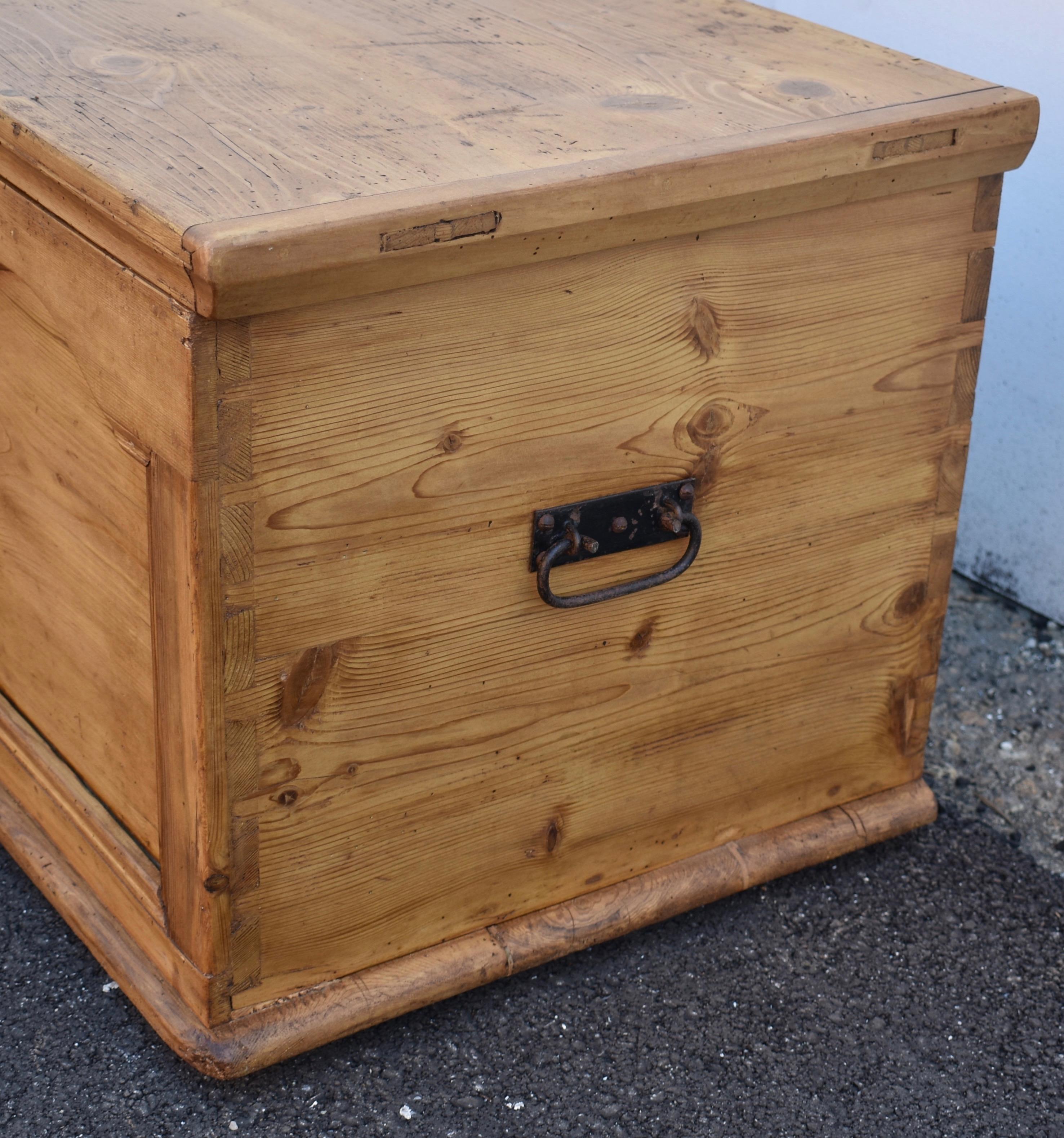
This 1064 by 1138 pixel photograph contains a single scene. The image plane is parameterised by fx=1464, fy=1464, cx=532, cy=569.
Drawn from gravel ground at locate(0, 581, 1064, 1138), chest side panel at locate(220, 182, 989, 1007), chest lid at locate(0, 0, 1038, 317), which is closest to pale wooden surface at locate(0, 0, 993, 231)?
chest lid at locate(0, 0, 1038, 317)

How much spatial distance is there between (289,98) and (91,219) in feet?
0.88

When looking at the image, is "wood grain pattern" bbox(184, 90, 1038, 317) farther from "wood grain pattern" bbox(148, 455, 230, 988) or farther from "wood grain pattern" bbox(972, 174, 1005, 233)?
"wood grain pattern" bbox(148, 455, 230, 988)

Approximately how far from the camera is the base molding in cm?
134

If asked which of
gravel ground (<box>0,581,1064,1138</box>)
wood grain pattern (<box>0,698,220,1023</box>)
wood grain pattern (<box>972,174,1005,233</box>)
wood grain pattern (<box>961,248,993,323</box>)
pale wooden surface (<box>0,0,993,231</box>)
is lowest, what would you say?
gravel ground (<box>0,581,1064,1138</box>)

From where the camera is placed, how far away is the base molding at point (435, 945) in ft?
4.40

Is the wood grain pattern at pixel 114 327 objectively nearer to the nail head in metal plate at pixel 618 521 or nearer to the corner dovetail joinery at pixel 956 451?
the nail head in metal plate at pixel 618 521

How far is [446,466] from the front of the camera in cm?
121

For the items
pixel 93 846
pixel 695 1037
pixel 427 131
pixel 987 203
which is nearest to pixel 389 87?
pixel 427 131

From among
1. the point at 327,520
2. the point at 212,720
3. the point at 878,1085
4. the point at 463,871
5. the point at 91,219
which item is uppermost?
the point at 91,219

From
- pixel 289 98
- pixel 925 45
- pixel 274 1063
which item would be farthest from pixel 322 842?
pixel 925 45

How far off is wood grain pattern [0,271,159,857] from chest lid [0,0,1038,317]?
0.53 feet

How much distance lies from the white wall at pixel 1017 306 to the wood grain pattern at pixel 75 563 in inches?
52.3

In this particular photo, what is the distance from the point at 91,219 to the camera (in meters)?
1.12

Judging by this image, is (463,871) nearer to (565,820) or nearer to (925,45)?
(565,820)
